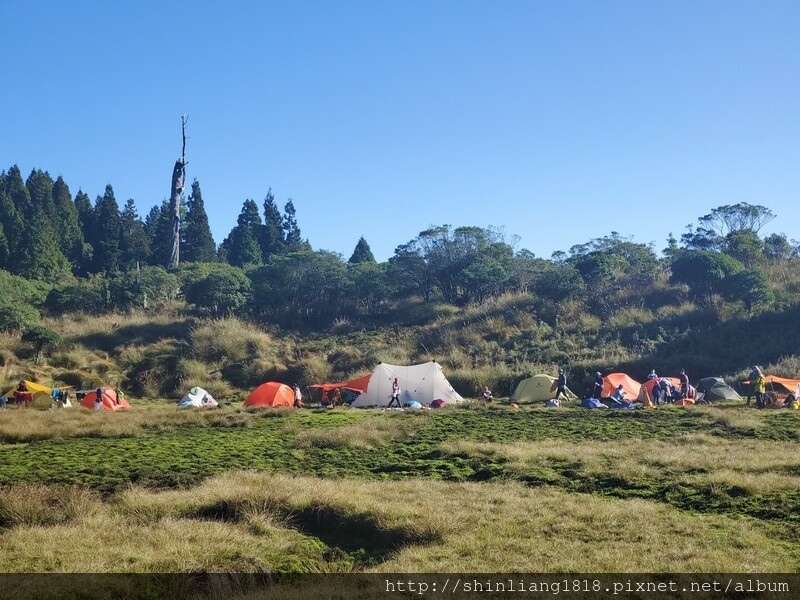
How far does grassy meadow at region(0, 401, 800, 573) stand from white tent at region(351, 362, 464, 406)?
11.1m

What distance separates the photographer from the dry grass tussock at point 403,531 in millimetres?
7047

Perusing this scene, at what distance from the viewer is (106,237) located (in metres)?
66.1

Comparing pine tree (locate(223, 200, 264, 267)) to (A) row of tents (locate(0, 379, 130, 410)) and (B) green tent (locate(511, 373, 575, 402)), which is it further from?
(B) green tent (locate(511, 373, 575, 402))

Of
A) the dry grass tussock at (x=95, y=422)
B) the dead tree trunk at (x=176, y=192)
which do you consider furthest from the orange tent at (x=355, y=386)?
the dead tree trunk at (x=176, y=192)

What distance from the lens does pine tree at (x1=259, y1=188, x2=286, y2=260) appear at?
72.8m

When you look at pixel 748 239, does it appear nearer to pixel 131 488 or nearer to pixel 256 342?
pixel 256 342

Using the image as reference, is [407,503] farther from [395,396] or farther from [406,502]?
[395,396]

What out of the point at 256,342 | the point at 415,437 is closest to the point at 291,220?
the point at 256,342

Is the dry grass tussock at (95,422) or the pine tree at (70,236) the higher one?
the pine tree at (70,236)

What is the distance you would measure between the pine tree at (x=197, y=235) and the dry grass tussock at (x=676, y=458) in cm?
5634

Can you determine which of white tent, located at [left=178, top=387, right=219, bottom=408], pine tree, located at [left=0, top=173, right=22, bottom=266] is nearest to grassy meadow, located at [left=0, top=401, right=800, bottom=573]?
white tent, located at [left=178, top=387, right=219, bottom=408]

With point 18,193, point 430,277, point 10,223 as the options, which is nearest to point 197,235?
point 10,223

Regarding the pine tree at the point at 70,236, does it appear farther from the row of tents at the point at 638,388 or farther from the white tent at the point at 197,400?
the row of tents at the point at 638,388

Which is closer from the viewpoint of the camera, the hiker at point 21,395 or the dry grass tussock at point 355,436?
the dry grass tussock at point 355,436
